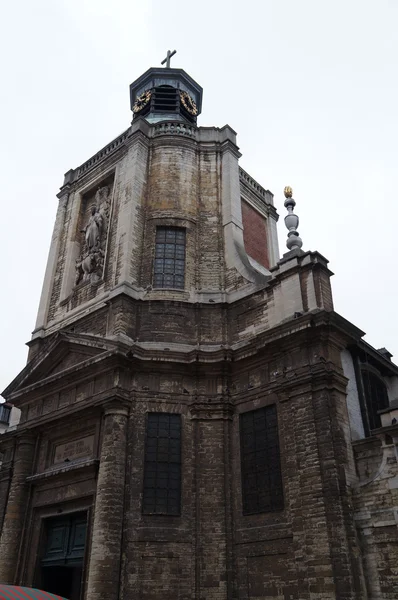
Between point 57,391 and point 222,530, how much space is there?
6.51 metres

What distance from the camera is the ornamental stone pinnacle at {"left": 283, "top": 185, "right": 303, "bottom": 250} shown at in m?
15.6

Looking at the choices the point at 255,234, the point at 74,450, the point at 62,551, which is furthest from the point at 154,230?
the point at 62,551

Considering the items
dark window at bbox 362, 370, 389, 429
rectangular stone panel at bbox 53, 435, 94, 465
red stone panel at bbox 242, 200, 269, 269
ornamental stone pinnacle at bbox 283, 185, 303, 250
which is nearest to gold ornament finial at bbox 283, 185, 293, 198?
ornamental stone pinnacle at bbox 283, 185, 303, 250

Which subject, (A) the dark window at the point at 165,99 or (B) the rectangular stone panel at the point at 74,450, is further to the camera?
(A) the dark window at the point at 165,99

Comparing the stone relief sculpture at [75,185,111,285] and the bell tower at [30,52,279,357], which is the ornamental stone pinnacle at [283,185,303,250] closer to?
the bell tower at [30,52,279,357]

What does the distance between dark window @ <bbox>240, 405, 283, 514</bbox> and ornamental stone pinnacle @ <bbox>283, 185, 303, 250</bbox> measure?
4.67 metres

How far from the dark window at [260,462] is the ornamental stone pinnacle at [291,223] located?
4.67 m

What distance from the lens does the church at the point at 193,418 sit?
39.1 feet

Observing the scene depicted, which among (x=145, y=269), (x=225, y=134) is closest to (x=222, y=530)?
(x=145, y=269)

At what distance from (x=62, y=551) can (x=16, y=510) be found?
1996mm

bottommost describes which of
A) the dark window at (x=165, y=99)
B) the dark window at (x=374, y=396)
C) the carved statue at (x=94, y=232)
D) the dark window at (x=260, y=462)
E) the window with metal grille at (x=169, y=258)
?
the dark window at (x=260, y=462)

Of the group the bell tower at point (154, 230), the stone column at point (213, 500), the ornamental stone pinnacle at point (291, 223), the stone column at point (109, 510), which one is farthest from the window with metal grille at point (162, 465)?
the ornamental stone pinnacle at point (291, 223)

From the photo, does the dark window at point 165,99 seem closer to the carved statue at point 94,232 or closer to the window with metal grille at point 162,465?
the carved statue at point 94,232

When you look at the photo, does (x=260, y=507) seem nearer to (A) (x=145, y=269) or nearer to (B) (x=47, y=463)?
(B) (x=47, y=463)
